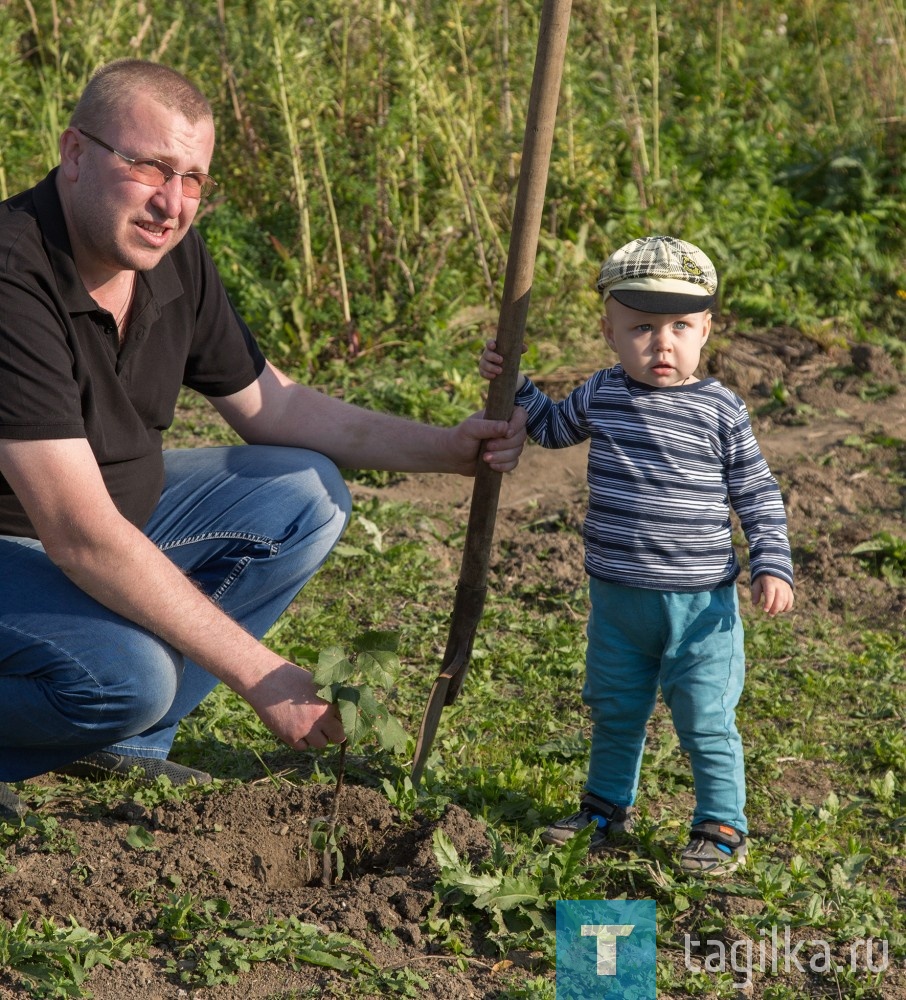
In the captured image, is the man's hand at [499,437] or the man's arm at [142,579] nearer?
the man's arm at [142,579]

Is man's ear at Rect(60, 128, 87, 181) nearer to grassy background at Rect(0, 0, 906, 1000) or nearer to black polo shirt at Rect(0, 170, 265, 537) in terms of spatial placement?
black polo shirt at Rect(0, 170, 265, 537)

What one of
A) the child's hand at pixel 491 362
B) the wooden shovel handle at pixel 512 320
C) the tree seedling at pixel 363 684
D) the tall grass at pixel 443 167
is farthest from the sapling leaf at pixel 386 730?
the tall grass at pixel 443 167

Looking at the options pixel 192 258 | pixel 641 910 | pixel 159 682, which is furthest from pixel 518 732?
pixel 192 258

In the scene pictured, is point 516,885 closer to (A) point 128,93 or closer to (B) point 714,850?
(B) point 714,850

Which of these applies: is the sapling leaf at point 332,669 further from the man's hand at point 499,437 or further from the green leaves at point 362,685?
the man's hand at point 499,437

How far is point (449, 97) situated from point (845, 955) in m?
4.52

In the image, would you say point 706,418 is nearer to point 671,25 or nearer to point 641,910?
point 641,910

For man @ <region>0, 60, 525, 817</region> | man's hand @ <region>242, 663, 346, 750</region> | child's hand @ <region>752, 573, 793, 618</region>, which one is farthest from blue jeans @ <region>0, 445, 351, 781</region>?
child's hand @ <region>752, 573, 793, 618</region>

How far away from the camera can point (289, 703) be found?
2422mm

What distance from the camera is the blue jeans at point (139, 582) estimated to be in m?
2.65

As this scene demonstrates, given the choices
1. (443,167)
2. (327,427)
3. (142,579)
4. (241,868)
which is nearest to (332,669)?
(142,579)

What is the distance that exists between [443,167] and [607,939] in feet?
14.9

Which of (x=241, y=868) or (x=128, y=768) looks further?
(x=128, y=768)

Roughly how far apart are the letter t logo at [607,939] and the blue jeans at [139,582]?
3.66ft
